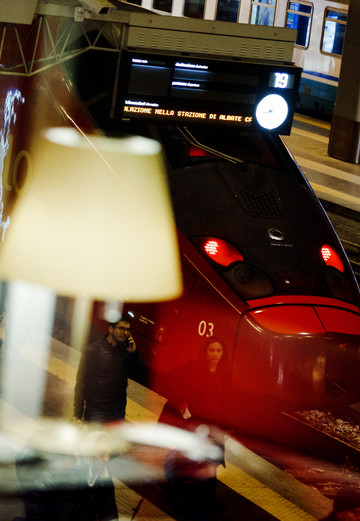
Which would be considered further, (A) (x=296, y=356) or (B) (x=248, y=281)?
(B) (x=248, y=281)

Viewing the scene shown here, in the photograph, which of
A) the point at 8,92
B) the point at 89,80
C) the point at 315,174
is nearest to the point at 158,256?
the point at 89,80

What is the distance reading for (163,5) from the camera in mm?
24922

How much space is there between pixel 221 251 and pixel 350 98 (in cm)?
1069

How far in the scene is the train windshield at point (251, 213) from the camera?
7.86 meters

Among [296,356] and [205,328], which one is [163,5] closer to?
[205,328]

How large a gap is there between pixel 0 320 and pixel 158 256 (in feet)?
6.93

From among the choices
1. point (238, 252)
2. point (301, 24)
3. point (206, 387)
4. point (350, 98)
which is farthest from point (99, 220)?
point (301, 24)

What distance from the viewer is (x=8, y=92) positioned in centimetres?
955

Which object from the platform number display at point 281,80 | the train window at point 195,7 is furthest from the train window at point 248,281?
the train window at point 195,7

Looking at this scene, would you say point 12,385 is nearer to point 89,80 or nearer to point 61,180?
point 61,180

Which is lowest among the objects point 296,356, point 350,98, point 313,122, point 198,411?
point 198,411

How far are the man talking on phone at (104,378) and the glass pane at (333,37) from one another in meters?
16.1

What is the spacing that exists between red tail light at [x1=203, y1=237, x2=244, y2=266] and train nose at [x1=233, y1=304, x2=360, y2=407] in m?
0.56

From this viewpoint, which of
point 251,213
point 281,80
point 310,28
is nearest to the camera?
point 251,213
